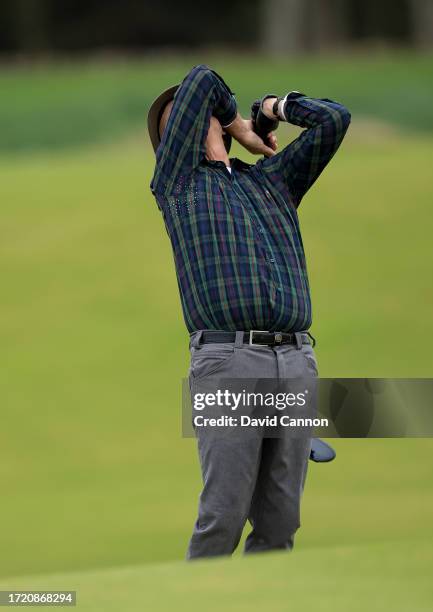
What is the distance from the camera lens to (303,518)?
8.90 m

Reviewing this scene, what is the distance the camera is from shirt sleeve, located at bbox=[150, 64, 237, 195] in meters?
4.91

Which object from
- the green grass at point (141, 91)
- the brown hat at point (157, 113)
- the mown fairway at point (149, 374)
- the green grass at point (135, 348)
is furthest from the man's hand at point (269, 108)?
the green grass at point (141, 91)

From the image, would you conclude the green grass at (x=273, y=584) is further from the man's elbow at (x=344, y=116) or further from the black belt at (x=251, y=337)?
the man's elbow at (x=344, y=116)

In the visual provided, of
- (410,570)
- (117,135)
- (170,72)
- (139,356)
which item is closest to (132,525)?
(139,356)

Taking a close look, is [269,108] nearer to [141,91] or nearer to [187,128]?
[187,128]

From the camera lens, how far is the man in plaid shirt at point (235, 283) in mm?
4734

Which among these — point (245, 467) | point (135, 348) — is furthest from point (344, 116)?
point (135, 348)

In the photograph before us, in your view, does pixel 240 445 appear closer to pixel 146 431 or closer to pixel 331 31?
pixel 146 431

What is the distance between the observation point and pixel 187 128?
4910 millimetres

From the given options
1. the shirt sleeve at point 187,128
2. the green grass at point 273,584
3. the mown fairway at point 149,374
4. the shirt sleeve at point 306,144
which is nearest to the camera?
the green grass at point 273,584

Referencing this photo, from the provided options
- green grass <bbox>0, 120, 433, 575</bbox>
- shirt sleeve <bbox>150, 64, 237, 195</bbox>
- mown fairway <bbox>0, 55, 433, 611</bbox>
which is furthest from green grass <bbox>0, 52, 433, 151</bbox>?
shirt sleeve <bbox>150, 64, 237, 195</bbox>

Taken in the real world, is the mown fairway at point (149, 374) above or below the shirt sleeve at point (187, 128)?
below

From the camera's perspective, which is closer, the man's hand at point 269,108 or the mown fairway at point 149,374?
the mown fairway at point 149,374

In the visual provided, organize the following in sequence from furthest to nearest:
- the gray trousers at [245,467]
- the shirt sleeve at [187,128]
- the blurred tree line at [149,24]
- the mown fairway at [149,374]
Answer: the blurred tree line at [149,24], the shirt sleeve at [187,128], the gray trousers at [245,467], the mown fairway at [149,374]
